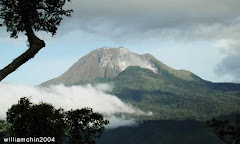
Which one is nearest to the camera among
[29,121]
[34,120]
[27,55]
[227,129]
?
[27,55]

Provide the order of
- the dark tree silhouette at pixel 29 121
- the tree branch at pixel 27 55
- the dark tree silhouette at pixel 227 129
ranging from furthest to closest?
the dark tree silhouette at pixel 227 129 < the dark tree silhouette at pixel 29 121 < the tree branch at pixel 27 55

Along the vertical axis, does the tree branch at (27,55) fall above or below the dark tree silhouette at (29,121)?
below

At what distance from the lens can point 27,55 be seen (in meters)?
11.5

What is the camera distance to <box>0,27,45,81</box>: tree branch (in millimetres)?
11047

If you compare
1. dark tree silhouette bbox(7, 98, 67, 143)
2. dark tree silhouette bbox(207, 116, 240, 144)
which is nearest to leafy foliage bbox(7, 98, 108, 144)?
dark tree silhouette bbox(7, 98, 67, 143)

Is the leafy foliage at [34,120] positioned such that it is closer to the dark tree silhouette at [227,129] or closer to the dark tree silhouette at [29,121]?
the dark tree silhouette at [29,121]

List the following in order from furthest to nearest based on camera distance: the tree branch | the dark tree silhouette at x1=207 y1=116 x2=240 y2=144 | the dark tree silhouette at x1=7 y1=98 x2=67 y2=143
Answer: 1. the dark tree silhouette at x1=207 y1=116 x2=240 y2=144
2. the dark tree silhouette at x1=7 y1=98 x2=67 y2=143
3. the tree branch

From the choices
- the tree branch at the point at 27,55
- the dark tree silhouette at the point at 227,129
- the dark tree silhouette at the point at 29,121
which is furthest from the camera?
the dark tree silhouette at the point at 227,129

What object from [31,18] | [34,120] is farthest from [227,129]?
[31,18]

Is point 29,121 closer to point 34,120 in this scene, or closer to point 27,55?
point 34,120

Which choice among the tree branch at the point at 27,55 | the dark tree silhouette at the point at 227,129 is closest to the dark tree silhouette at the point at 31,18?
the tree branch at the point at 27,55

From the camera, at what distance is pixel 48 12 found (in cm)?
1438

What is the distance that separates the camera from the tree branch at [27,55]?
36.2 ft

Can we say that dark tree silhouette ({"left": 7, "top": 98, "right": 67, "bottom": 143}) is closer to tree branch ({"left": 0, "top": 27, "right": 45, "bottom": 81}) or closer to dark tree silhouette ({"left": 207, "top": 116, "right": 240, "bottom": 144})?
dark tree silhouette ({"left": 207, "top": 116, "right": 240, "bottom": 144})
